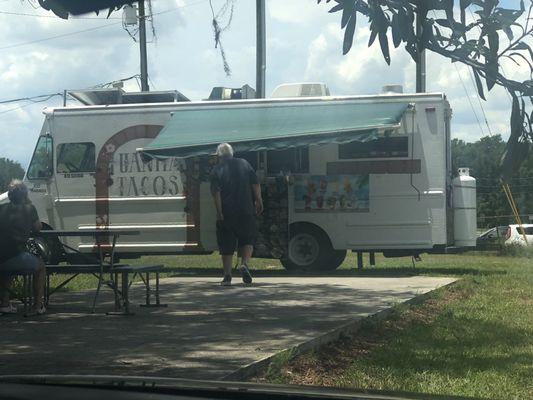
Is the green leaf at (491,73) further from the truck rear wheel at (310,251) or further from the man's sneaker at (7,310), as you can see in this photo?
the truck rear wheel at (310,251)

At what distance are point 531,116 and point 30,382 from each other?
225 centimetres

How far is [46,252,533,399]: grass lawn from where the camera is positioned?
5.30 meters

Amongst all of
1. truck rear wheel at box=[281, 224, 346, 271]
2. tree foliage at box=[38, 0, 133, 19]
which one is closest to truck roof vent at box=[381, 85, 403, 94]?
truck rear wheel at box=[281, 224, 346, 271]

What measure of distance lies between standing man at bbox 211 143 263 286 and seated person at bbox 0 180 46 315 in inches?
120

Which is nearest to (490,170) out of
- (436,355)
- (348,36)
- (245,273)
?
(348,36)

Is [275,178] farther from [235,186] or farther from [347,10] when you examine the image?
[347,10]

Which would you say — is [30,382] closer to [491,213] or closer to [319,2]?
[319,2]

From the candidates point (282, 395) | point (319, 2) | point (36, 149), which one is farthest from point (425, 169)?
point (282, 395)

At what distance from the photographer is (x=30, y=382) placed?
9.54ft

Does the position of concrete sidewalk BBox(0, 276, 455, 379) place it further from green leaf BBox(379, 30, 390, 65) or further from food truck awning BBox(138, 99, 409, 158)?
food truck awning BBox(138, 99, 409, 158)

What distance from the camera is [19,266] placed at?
25.5 ft

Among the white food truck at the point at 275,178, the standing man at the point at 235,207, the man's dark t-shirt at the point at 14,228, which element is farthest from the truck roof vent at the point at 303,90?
the man's dark t-shirt at the point at 14,228

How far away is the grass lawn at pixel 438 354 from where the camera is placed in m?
5.30

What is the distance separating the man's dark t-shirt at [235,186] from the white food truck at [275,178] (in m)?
2.05
